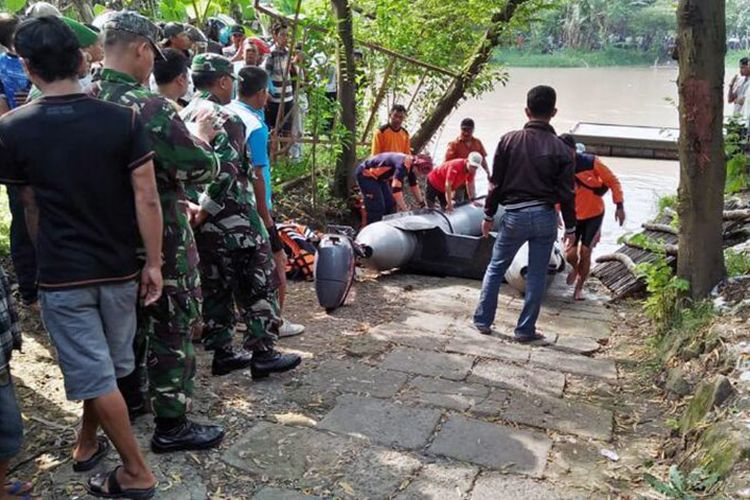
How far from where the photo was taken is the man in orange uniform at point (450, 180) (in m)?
7.60

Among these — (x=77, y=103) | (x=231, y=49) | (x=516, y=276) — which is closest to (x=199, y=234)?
(x=77, y=103)

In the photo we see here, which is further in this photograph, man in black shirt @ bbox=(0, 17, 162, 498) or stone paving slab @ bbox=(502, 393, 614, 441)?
stone paving slab @ bbox=(502, 393, 614, 441)

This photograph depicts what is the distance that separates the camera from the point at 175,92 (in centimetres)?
320

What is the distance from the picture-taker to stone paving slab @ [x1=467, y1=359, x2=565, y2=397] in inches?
152

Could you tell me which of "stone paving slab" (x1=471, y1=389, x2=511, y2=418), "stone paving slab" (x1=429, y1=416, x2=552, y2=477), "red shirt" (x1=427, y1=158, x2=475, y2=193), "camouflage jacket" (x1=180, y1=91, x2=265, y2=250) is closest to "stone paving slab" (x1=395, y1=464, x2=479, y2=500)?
"stone paving slab" (x1=429, y1=416, x2=552, y2=477)

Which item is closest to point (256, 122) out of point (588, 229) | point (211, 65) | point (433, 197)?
point (211, 65)

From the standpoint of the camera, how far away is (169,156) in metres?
2.60

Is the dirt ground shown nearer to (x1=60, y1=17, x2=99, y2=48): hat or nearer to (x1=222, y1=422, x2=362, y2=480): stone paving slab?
(x1=222, y1=422, x2=362, y2=480): stone paving slab

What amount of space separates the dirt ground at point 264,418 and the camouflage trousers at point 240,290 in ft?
0.82

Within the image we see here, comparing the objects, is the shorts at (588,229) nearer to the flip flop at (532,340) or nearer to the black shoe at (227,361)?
the flip flop at (532,340)

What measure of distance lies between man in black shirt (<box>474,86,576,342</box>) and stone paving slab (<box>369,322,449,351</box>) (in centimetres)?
51

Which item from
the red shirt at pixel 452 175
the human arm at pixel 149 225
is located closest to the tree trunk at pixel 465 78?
the red shirt at pixel 452 175

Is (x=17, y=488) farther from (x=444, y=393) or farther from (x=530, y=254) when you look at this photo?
(x=530, y=254)

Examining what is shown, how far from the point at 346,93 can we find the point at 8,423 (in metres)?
5.67
